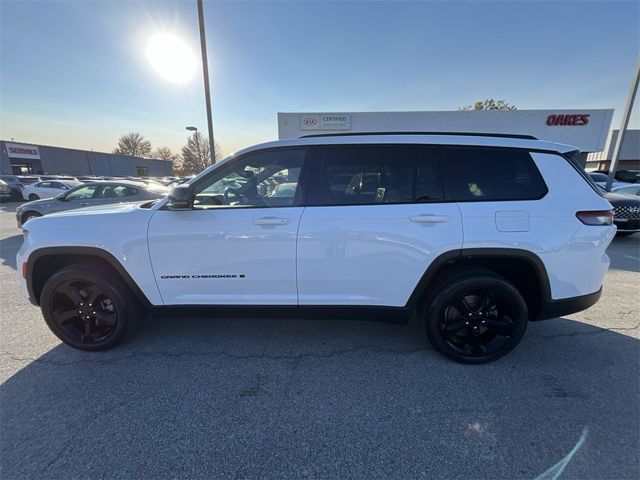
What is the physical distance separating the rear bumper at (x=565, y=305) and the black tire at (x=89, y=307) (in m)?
3.74

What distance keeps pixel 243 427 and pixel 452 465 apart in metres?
1.32

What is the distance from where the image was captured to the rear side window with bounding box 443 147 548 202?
244cm

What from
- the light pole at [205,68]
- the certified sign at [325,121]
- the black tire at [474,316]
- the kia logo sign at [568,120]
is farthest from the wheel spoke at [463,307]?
the kia logo sign at [568,120]

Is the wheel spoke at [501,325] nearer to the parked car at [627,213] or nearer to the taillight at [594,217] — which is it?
the taillight at [594,217]

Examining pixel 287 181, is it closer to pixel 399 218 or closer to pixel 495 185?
pixel 399 218

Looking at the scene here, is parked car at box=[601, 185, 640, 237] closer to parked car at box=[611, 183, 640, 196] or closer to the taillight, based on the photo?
parked car at box=[611, 183, 640, 196]

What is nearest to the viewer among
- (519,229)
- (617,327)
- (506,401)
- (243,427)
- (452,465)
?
(452,465)

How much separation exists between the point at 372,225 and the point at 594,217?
1836 millimetres

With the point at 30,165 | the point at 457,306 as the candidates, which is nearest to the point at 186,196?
the point at 457,306

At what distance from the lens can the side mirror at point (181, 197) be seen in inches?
95.3

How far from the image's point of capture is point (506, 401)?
218 centimetres

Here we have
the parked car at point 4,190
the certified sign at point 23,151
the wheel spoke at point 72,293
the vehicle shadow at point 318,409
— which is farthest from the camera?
the certified sign at point 23,151

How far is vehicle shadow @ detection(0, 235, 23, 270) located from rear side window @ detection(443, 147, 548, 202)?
728 cm

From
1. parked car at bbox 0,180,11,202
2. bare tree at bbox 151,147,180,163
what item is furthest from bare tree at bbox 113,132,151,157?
parked car at bbox 0,180,11,202
